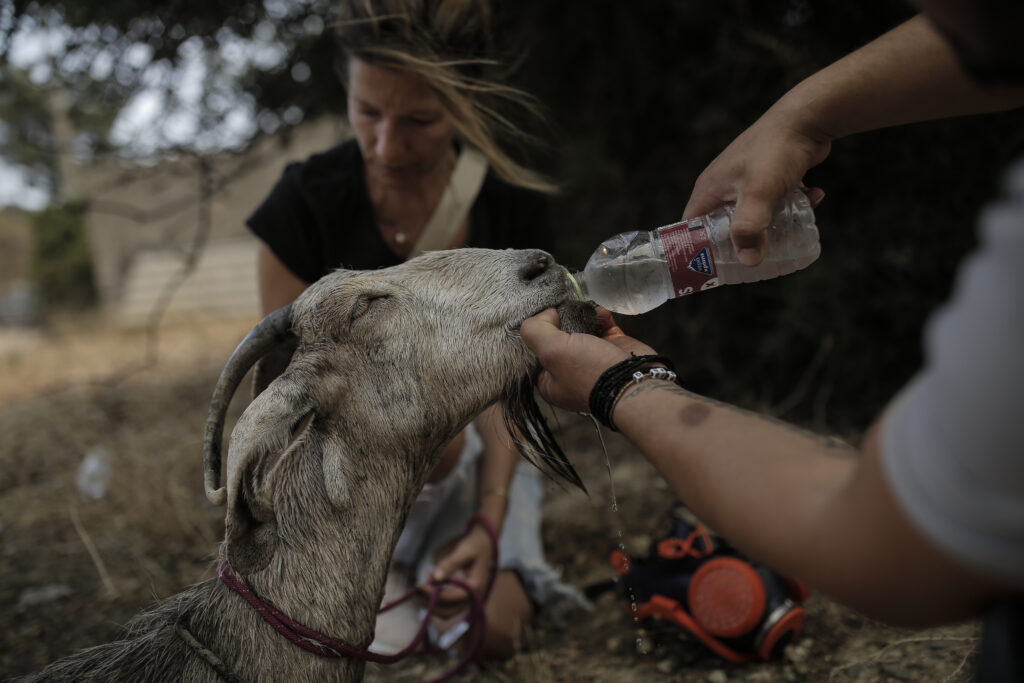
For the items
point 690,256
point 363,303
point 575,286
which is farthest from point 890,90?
point 363,303

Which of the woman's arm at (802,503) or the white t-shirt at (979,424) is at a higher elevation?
the white t-shirt at (979,424)

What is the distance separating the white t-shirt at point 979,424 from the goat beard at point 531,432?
4.22 feet

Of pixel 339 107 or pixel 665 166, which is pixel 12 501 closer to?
pixel 339 107

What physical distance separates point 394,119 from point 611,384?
6.36ft

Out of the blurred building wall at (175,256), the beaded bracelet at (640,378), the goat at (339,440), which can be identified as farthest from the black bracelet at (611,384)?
the blurred building wall at (175,256)

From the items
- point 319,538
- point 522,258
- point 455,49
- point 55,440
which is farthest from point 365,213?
point 55,440

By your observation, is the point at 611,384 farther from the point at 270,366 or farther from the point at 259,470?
the point at 270,366

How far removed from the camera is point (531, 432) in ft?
7.89

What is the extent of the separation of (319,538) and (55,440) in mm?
5616

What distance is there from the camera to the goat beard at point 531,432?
2301mm

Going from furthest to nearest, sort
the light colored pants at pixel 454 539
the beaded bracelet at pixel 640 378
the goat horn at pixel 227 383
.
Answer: the light colored pants at pixel 454 539, the goat horn at pixel 227 383, the beaded bracelet at pixel 640 378

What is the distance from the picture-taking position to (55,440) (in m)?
6.66

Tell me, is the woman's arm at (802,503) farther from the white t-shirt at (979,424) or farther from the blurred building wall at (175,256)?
the blurred building wall at (175,256)

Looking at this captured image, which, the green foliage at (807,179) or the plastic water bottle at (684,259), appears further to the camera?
the green foliage at (807,179)
